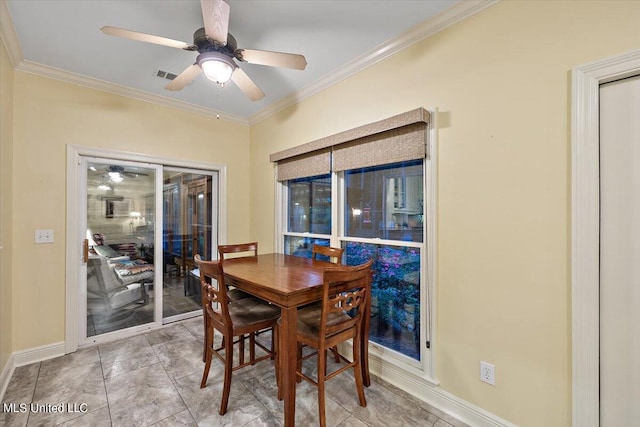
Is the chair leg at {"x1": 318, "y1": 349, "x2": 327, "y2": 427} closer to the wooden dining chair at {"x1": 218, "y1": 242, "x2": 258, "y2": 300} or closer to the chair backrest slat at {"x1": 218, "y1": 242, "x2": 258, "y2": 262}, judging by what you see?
the wooden dining chair at {"x1": 218, "y1": 242, "x2": 258, "y2": 300}

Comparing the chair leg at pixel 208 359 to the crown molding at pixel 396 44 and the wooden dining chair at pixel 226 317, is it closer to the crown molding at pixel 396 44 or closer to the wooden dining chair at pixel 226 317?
the wooden dining chair at pixel 226 317

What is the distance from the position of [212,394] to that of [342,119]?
261 centimetres

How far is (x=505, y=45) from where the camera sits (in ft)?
5.42

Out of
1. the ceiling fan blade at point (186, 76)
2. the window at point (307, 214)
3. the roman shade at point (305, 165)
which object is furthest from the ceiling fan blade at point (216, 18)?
the window at point (307, 214)

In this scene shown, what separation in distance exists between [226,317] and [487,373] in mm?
1736

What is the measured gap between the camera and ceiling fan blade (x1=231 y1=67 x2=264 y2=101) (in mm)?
2057

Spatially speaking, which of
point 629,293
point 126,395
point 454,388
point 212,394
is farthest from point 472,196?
point 126,395

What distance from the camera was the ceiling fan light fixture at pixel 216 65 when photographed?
1831 millimetres

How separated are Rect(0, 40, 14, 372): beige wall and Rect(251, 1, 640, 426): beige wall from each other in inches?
126

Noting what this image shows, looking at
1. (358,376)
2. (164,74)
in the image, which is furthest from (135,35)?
(358,376)

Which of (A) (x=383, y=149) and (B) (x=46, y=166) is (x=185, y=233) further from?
(A) (x=383, y=149)

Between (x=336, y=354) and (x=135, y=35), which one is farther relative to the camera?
(x=336, y=354)

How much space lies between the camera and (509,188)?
5.33ft

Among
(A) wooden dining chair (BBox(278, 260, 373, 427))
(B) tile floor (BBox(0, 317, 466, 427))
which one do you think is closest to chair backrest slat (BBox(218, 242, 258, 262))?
(B) tile floor (BBox(0, 317, 466, 427))
